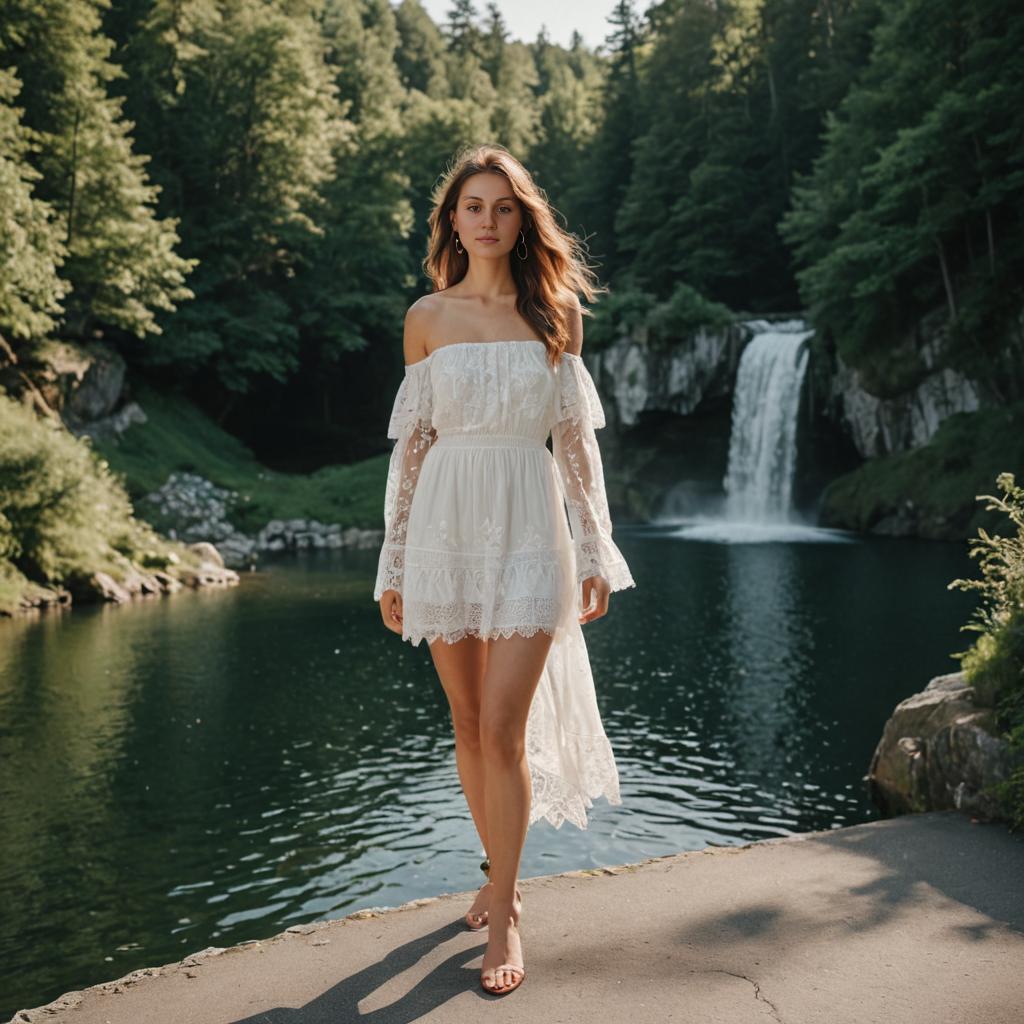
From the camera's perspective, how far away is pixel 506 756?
3377 mm

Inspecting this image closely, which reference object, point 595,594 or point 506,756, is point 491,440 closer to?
point 595,594

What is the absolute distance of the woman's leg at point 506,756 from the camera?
3342 millimetres

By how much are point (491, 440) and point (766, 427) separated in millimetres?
28305

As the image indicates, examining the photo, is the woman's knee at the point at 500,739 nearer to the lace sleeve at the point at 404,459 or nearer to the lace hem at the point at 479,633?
the lace hem at the point at 479,633

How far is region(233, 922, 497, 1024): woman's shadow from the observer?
3064 millimetres

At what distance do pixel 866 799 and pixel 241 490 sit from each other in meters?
23.9

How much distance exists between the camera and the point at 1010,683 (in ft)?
17.8

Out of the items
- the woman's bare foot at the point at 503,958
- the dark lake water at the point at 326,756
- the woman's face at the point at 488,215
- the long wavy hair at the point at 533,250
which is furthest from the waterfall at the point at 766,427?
the woman's bare foot at the point at 503,958

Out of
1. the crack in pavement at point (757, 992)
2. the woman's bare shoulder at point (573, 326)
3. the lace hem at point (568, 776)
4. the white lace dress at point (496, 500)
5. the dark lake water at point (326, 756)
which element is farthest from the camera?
the dark lake water at point (326, 756)

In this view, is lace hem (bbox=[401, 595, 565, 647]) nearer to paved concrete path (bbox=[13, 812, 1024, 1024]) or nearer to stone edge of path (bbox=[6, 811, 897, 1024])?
paved concrete path (bbox=[13, 812, 1024, 1024])

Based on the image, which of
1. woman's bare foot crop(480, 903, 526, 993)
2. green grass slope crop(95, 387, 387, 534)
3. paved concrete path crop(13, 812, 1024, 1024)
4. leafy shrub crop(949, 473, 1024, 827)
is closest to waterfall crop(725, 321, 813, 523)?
green grass slope crop(95, 387, 387, 534)

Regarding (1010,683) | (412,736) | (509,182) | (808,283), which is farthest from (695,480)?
(509,182)

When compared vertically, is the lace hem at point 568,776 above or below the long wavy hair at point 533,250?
below

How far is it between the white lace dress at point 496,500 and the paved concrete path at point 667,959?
495 mm
